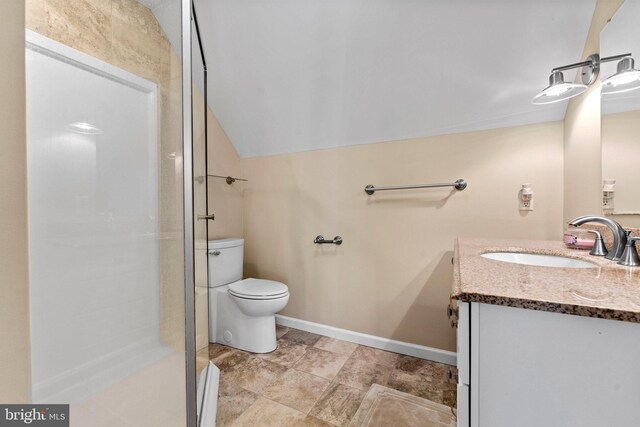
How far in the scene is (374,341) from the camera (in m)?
1.91

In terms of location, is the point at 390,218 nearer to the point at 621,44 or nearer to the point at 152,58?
the point at 621,44

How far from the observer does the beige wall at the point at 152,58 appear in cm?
106

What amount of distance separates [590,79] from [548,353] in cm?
130

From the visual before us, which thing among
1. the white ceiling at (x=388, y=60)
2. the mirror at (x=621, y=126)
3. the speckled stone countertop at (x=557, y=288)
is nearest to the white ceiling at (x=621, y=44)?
the mirror at (x=621, y=126)

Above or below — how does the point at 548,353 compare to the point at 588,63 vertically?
below

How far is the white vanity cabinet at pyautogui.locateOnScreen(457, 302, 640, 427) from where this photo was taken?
50 centimetres

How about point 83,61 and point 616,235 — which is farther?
point 83,61

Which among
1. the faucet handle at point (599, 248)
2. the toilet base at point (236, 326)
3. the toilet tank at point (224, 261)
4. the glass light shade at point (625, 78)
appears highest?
the glass light shade at point (625, 78)

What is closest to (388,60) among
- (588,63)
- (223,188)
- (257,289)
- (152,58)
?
(588,63)

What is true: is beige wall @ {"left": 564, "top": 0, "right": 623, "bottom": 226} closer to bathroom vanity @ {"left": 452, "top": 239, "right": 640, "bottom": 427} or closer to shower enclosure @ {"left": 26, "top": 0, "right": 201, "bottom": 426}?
bathroom vanity @ {"left": 452, "top": 239, "right": 640, "bottom": 427}

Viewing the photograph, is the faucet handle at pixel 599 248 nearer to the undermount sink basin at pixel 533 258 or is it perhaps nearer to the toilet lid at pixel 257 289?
the undermount sink basin at pixel 533 258

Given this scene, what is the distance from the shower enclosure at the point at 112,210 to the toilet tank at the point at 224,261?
0.62 metres

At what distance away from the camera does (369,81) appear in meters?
1.64

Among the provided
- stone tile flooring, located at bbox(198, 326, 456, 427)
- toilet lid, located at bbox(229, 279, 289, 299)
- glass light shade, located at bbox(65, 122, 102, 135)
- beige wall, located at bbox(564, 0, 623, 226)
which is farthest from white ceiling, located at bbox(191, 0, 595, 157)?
stone tile flooring, located at bbox(198, 326, 456, 427)
